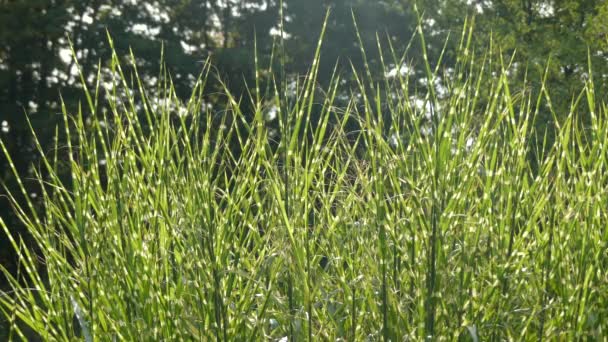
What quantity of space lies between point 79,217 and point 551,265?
4.52 ft

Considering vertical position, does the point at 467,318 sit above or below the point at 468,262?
below

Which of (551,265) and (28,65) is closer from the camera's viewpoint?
(551,265)

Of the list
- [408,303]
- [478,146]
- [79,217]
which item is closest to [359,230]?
[408,303]

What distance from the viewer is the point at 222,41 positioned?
19.1 meters

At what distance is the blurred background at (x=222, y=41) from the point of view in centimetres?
Answer: 1290

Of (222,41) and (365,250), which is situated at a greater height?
(365,250)

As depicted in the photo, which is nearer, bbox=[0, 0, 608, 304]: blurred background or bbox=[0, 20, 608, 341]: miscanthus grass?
bbox=[0, 20, 608, 341]: miscanthus grass

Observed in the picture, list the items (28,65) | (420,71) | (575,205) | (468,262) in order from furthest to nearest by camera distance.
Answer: (420,71) → (28,65) → (575,205) → (468,262)

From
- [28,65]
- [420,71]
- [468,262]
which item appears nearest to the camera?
[468,262]

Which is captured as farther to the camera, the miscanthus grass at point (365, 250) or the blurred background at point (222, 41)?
the blurred background at point (222, 41)

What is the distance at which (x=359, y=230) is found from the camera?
270cm

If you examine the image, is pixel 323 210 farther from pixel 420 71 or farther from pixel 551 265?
pixel 420 71

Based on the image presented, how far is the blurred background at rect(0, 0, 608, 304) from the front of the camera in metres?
12.9

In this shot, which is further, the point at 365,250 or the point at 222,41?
the point at 222,41
